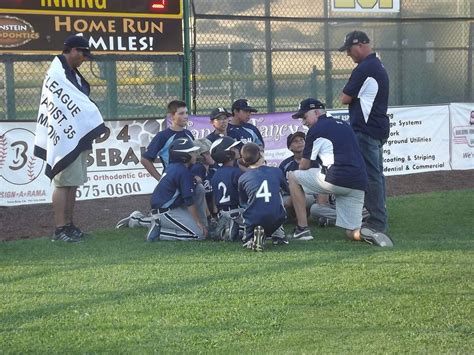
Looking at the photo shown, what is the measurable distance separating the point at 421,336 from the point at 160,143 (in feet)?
15.3

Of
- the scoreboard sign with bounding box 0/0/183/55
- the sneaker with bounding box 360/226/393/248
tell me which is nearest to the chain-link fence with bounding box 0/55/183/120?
the scoreboard sign with bounding box 0/0/183/55

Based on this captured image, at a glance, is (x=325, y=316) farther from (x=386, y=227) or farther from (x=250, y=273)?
(x=386, y=227)

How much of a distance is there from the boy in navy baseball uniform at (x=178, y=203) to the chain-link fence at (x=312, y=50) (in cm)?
347

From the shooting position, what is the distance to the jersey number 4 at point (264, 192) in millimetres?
7372

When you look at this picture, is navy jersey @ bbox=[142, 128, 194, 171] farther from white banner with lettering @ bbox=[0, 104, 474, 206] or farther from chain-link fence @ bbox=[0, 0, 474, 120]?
chain-link fence @ bbox=[0, 0, 474, 120]

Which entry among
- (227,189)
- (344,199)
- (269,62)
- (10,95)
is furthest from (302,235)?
(269,62)

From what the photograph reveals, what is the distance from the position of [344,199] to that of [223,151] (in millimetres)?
1289

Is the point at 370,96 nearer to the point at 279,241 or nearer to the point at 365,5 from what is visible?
the point at 279,241

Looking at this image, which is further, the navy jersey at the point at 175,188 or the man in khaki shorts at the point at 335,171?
the navy jersey at the point at 175,188

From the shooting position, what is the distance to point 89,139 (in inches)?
324

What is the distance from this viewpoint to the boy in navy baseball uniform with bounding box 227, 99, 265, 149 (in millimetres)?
9336

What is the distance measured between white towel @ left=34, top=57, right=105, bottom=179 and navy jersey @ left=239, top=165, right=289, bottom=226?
174 cm

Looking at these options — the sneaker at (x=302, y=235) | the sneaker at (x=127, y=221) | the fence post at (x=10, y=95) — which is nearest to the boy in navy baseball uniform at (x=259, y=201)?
the sneaker at (x=302, y=235)

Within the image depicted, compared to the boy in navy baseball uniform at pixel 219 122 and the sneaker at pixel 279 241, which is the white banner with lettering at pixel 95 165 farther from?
the sneaker at pixel 279 241
